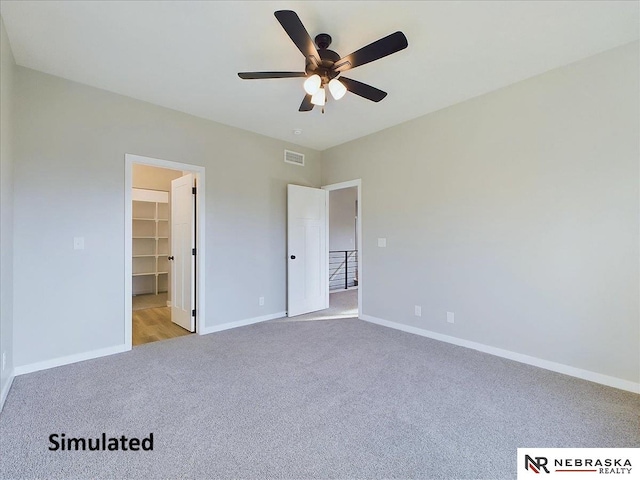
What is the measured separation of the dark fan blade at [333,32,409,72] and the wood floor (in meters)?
3.59

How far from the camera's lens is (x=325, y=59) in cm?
214

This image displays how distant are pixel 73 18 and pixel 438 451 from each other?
375cm

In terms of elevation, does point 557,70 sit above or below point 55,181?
above

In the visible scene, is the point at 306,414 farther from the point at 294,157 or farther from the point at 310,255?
the point at 294,157

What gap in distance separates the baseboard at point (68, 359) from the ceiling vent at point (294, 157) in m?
3.33

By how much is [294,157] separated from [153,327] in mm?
3297

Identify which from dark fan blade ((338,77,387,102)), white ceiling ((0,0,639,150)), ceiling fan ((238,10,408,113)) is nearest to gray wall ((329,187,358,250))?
white ceiling ((0,0,639,150))

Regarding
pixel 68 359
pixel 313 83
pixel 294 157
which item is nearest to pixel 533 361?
pixel 313 83

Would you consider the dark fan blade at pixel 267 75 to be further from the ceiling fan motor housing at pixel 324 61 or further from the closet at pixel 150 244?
the closet at pixel 150 244

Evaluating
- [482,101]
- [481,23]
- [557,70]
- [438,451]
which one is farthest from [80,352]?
[557,70]

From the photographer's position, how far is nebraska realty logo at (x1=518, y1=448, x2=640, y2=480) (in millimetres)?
1558

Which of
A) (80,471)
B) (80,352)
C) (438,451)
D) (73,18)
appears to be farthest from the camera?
(80,352)

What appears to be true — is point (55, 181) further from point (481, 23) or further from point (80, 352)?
point (481, 23)

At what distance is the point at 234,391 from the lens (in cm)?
234
